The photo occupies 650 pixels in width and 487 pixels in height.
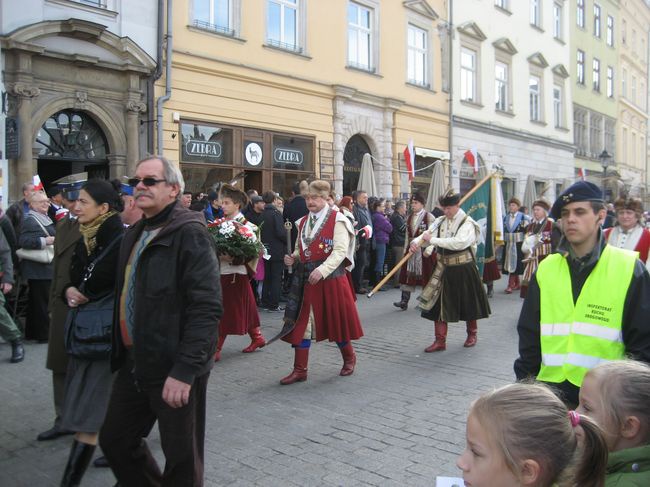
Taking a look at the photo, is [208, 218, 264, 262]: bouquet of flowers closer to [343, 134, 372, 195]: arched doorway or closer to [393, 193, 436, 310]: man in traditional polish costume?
[393, 193, 436, 310]: man in traditional polish costume

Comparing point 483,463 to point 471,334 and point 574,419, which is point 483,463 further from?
point 471,334

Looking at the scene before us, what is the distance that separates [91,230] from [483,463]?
9.83 feet

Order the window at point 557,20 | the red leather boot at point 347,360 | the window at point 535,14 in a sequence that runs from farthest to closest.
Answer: the window at point 557,20
the window at point 535,14
the red leather boot at point 347,360

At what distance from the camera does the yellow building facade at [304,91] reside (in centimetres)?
1418

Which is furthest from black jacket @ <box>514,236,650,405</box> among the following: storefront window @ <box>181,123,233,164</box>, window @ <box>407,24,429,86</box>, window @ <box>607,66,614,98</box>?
window @ <box>607,66,614,98</box>

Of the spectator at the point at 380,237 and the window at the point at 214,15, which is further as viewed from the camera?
the window at the point at 214,15

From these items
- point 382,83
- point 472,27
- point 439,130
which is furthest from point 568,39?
point 382,83

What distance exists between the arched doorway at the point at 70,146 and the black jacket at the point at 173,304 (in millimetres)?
9519

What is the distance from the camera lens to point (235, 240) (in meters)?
6.91

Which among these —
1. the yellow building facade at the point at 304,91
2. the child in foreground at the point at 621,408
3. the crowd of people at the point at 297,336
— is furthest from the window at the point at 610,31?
the child in foreground at the point at 621,408

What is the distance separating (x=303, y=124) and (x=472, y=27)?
388 inches

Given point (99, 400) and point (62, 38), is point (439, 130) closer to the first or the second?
point (62, 38)

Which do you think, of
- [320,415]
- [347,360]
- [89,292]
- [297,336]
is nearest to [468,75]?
[347,360]

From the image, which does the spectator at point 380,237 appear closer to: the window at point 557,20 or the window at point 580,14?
the window at point 557,20
